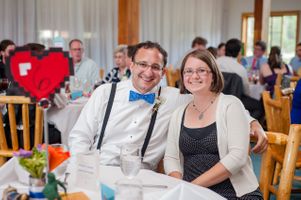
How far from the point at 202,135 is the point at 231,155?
15cm

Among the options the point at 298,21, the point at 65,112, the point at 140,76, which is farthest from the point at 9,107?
the point at 298,21

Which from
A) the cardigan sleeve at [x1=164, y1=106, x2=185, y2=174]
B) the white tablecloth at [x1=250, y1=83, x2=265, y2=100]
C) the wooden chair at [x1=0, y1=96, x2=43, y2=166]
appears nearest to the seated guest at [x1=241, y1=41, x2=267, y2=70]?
the white tablecloth at [x1=250, y1=83, x2=265, y2=100]

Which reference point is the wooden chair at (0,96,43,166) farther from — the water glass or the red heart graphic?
the water glass

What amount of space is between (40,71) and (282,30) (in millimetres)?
9953

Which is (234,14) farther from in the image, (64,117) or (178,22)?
(64,117)

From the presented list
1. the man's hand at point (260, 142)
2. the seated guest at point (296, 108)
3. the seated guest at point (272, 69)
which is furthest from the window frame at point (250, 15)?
the man's hand at point (260, 142)

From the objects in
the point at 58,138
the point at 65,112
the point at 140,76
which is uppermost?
the point at 140,76

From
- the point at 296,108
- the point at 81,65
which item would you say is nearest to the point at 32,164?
the point at 296,108

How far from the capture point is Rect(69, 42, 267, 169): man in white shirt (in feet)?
6.70

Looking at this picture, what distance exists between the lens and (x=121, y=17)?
5656 mm

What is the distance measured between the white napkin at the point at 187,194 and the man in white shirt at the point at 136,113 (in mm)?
721

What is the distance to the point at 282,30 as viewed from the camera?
10.2m

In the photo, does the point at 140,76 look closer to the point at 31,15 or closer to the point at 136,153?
the point at 136,153

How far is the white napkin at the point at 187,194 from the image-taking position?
49.9 inches
